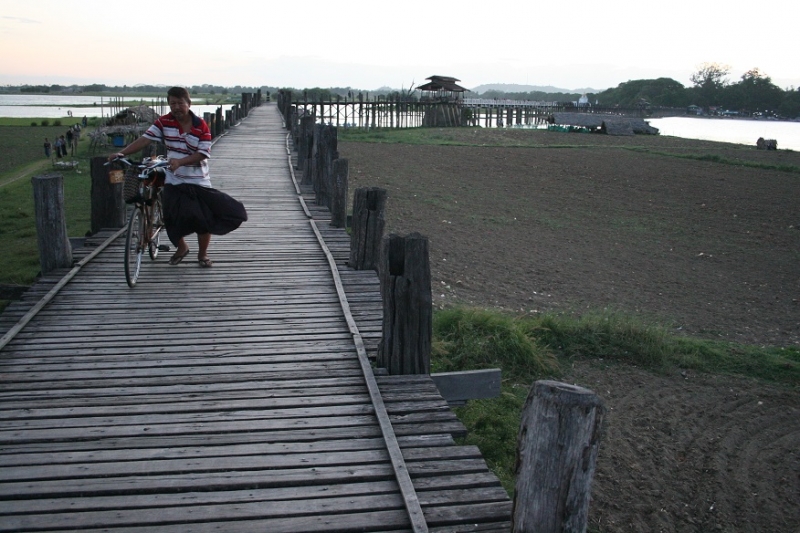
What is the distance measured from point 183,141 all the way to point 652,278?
7.75 meters

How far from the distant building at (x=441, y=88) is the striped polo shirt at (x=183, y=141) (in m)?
43.2

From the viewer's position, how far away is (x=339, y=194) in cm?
869

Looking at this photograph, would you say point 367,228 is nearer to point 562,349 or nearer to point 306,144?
point 562,349

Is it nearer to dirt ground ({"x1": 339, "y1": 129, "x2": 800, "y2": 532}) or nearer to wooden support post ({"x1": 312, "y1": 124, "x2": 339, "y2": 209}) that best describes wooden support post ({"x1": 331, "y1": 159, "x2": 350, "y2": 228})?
wooden support post ({"x1": 312, "y1": 124, "x2": 339, "y2": 209})

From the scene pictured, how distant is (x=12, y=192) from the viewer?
720 inches

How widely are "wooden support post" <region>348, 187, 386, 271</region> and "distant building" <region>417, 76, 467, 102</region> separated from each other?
42606mm

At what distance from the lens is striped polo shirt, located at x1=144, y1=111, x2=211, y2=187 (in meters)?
6.09

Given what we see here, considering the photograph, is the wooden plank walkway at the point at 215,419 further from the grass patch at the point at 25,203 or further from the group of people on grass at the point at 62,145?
the group of people on grass at the point at 62,145

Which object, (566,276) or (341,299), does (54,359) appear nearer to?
(341,299)

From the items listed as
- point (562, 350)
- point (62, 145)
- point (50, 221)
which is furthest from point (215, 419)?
point (62, 145)

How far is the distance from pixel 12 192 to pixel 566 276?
14.0 m

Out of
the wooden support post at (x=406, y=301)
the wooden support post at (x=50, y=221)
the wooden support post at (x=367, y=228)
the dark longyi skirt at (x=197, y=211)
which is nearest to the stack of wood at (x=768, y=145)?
the wooden support post at (x=367, y=228)

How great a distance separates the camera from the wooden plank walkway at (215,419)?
9.88ft

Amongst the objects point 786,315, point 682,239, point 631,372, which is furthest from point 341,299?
point 682,239
